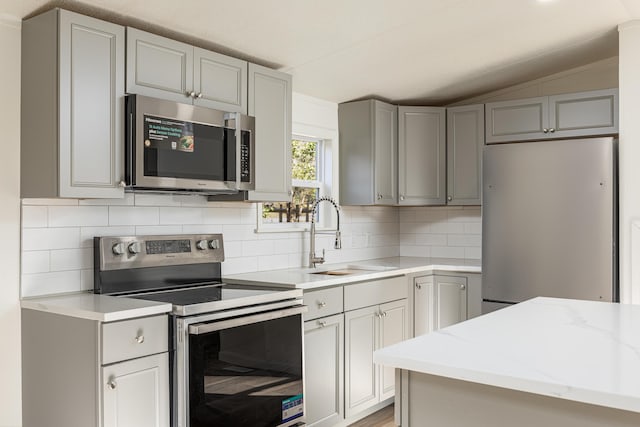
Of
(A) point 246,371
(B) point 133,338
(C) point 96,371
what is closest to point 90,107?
(B) point 133,338

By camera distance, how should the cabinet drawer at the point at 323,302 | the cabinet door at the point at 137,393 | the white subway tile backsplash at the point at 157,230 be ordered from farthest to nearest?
1. the cabinet drawer at the point at 323,302
2. the white subway tile backsplash at the point at 157,230
3. the cabinet door at the point at 137,393

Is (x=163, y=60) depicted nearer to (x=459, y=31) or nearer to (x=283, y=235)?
(x=283, y=235)

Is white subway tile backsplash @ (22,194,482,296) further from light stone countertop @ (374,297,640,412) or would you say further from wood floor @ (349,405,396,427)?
light stone countertop @ (374,297,640,412)

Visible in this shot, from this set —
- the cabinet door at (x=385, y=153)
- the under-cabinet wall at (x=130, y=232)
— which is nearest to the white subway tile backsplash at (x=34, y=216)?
the under-cabinet wall at (x=130, y=232)

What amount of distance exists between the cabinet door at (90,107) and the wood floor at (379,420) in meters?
2.14

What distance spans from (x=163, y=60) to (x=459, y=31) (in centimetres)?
177

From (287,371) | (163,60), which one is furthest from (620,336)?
(163,60)

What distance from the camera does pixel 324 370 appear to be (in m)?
3.34

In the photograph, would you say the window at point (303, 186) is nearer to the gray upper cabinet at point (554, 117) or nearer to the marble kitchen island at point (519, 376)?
the gray upper cabinet at point (554, 117)

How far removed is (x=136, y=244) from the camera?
9.50 feet

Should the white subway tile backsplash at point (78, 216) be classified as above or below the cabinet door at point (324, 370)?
above

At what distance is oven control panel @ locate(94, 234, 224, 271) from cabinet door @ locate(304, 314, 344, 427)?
→ 2.27ft

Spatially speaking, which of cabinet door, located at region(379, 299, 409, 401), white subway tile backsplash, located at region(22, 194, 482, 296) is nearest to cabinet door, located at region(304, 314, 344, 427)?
cabinet door, located at region(379, 299, 409, 401)

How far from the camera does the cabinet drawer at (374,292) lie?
352 cm
